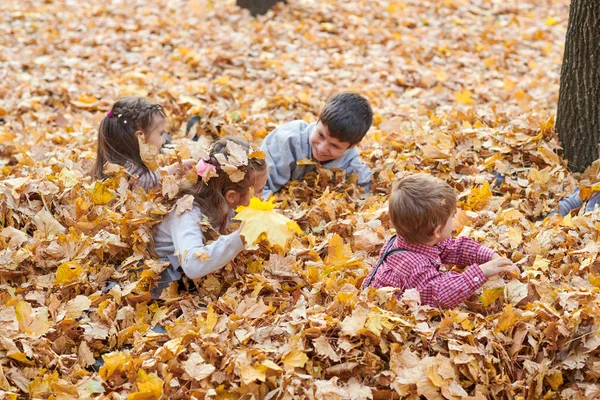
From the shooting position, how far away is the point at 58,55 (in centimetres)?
756

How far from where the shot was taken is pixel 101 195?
3.78m

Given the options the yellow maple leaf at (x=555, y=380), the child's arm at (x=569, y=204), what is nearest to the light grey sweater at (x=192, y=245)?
the yellow maple leaf at (x=555, y=380)

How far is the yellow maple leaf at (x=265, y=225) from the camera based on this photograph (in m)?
2.65

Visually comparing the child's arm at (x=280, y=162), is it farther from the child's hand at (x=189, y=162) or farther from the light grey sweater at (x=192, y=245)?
the light grey sweater at (x=192, y=245)

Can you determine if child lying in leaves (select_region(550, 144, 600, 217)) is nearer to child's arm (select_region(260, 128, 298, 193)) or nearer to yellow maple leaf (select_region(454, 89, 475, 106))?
child's arm (select_region(260, 128, 298, 193))

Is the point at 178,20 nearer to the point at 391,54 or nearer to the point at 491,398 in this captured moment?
the point at 391,54

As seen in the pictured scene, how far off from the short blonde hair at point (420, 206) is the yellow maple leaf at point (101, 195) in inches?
68.6

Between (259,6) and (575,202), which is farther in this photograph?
(259,6)

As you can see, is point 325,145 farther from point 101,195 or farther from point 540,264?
point 540,264

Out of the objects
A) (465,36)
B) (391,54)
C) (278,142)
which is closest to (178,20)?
(391,54)

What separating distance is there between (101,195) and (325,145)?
4.79 feet

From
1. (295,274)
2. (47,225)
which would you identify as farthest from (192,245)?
(47,225)

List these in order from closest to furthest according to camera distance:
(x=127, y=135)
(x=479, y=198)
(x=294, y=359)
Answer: (x=294, y=359) → (x=479, y=198) → (x=127, y=135)

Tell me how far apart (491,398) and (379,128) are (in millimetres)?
3271
